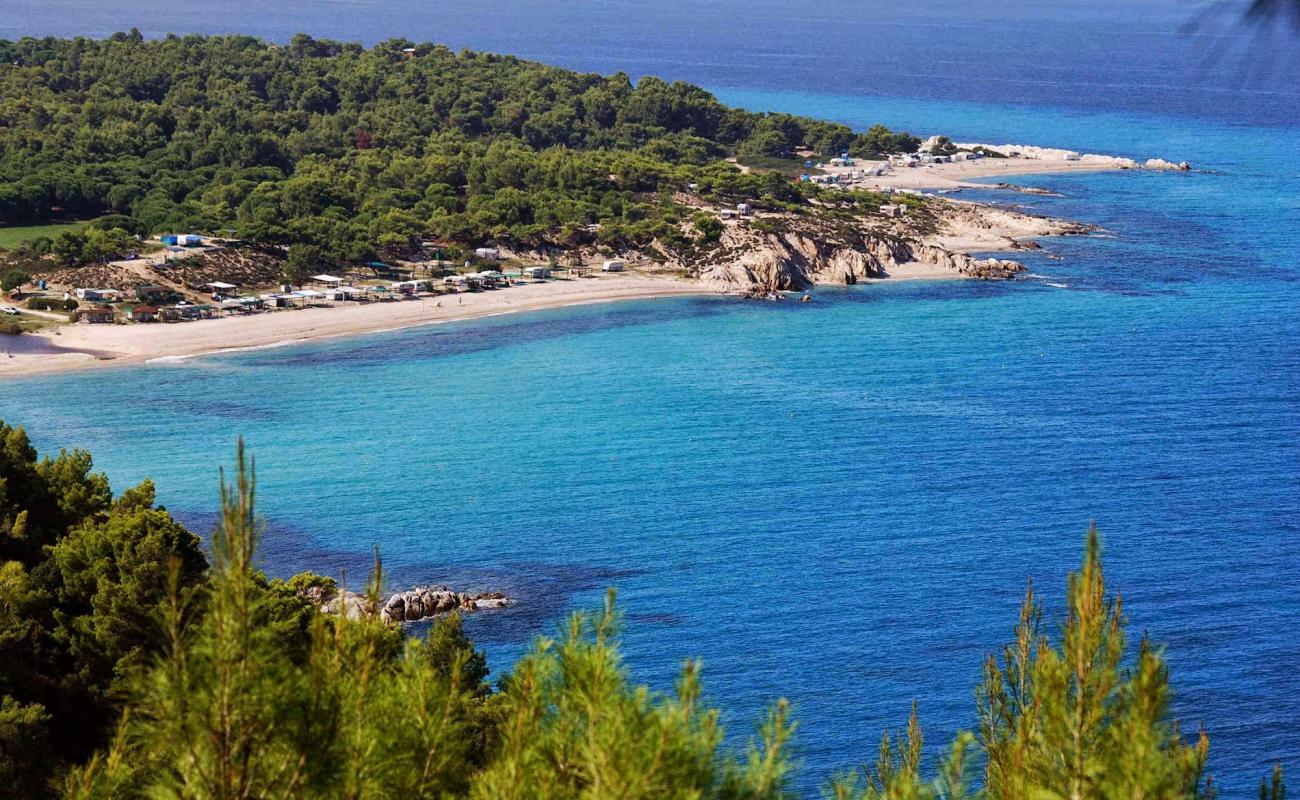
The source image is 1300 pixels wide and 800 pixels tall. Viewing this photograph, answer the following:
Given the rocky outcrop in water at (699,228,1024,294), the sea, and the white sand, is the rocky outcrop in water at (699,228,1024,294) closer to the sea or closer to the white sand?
the sea

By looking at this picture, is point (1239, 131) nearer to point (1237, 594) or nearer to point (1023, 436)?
point (1023, 436)

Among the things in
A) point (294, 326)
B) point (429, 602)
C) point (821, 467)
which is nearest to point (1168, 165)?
point (294, 326)

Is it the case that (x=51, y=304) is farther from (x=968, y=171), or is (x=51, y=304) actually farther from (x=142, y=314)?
(x=968, y=171)

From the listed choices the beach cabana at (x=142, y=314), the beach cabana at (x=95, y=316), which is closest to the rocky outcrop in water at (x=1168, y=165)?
the beach cabana at (x=142, y=314)

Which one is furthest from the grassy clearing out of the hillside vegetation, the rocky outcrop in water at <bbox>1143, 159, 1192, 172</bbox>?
the rocky outcrop in water at <bbox>1143, 159, 1192, 172</bbox>

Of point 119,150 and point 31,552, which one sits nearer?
point 31,552

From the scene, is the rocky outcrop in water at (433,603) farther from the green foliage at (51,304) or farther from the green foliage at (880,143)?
the green foliage at (880,143)

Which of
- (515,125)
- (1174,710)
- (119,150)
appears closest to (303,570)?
(1174,710)

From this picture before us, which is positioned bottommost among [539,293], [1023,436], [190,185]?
[1023,436]
